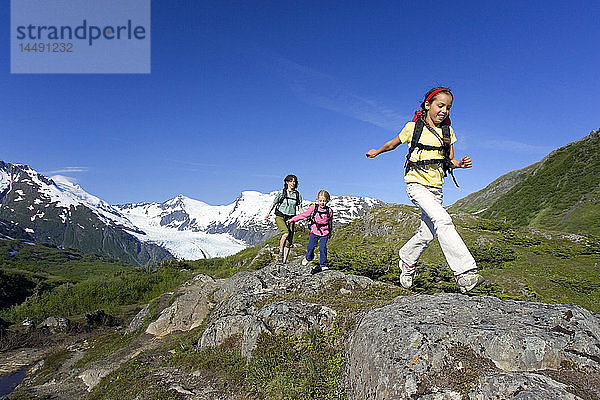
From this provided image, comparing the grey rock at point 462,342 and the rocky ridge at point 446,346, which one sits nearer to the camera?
the rocky ridge at point 446,346

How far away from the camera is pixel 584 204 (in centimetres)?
3116

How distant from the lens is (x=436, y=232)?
6.65m

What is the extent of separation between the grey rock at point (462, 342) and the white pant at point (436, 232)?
0.95m

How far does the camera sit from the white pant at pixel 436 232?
625 cm

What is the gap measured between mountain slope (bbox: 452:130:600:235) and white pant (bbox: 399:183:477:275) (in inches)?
1040

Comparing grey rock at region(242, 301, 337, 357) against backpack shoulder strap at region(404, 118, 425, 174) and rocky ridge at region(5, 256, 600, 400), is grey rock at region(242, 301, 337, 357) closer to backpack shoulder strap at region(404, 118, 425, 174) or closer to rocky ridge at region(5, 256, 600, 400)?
rocky ridge at region(5, 256, 600, 400)

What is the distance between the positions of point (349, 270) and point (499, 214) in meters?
45.1

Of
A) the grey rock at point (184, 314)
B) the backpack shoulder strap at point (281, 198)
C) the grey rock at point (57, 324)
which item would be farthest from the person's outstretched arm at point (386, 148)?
the grey rock at point (57, 324)

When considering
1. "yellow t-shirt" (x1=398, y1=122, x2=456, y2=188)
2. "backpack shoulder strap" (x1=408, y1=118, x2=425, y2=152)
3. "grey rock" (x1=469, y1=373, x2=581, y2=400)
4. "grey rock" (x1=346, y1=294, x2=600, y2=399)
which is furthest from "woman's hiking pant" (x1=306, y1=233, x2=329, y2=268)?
"grey rock" (x1=469, y1=373, x2=581, y2=400)

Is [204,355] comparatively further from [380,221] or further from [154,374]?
[380,221]

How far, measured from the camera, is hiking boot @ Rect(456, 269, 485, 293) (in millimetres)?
6169

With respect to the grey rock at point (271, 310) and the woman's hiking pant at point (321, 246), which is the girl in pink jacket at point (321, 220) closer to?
the woman's hiking pant at point (321, 246)

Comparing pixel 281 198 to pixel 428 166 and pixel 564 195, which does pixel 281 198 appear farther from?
Result: pixel 564 195

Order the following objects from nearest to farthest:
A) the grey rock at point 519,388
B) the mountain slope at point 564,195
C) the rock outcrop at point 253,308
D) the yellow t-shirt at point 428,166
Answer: the grey rock at point 519,388, the yellow t-shirt at point 428,166, the rock outcrop at point 253,308, the mountain slope at point 564,195
